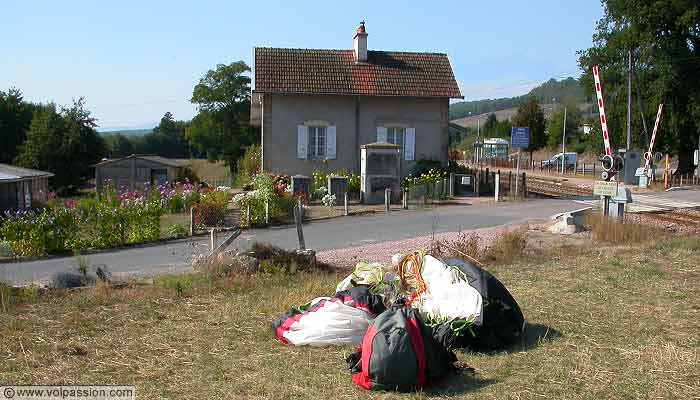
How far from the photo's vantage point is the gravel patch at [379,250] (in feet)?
41.8

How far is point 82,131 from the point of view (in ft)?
179

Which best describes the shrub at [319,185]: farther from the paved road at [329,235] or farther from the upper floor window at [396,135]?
the paved road at [329,235]

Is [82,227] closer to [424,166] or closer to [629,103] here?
[424,166]

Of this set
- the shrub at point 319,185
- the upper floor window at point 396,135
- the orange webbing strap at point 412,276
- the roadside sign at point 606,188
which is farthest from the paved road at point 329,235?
the upper floor window at point 396,135

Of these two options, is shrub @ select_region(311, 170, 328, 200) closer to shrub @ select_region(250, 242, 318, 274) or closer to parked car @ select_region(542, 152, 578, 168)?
shrub @ select_region(250, 242, 318, 274)

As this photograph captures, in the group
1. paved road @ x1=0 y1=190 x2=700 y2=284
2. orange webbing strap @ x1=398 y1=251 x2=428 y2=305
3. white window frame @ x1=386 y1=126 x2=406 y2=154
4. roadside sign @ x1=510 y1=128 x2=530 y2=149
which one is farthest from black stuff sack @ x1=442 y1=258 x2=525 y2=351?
white window frame @ x1=386 y1=126 x2=406 y2=154

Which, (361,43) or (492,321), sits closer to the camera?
(492,321)

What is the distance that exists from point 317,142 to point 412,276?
2134 centimetres

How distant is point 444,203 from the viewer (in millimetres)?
24562

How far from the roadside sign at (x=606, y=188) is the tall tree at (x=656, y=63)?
81.6 ft

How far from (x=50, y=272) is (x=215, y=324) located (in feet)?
22.6

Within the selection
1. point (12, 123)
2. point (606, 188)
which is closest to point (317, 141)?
point (606, 188)

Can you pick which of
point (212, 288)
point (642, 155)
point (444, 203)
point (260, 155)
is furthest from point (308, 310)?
point (642, 155)

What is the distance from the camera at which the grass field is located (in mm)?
5535
